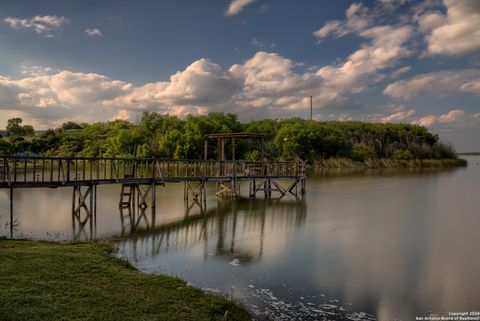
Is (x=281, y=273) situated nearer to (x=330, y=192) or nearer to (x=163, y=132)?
(x=330, y=192)

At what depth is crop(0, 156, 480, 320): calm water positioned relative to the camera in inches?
405

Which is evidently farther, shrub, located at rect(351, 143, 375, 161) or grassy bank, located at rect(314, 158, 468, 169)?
shrub, located at rect(351, 143, 375, 161)

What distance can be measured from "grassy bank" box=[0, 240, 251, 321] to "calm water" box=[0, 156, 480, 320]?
165 cm

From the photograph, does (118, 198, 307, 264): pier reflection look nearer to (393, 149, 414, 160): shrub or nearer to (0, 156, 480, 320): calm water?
(0, 156, 480, 320): calm water

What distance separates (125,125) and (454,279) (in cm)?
9486

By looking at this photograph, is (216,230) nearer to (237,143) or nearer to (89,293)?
(89,293)

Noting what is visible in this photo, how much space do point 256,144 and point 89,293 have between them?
70.8 metres

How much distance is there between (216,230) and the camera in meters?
19.4

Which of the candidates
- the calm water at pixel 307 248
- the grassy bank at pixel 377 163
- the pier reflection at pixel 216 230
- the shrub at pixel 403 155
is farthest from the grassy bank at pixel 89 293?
the shrub at pixel 403 155

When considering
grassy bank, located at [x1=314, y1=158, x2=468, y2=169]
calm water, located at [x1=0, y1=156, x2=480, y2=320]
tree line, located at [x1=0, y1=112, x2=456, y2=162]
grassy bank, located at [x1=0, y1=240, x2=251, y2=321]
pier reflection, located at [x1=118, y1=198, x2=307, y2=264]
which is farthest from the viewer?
grassy bank, located at [x1=314, y1=158, x2=468, y2=169]

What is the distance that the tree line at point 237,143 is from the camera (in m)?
72.9

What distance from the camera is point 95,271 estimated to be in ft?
32.4

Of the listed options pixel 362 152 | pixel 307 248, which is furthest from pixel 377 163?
pixel 307 248

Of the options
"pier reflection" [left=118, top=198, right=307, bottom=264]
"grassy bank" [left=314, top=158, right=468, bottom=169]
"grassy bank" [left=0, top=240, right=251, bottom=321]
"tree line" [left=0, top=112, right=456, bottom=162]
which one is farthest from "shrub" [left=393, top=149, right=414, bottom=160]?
"grassy bank" [left=0, top=240, right=251, bottom=321]
